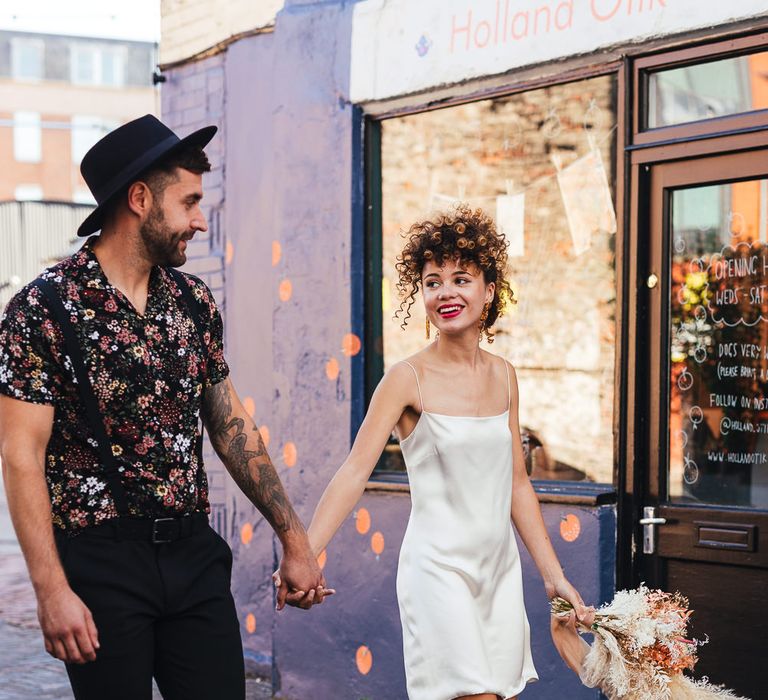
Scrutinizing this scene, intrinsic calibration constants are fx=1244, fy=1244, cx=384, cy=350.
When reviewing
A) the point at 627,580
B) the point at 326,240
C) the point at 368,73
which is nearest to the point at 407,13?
the point at 368,73

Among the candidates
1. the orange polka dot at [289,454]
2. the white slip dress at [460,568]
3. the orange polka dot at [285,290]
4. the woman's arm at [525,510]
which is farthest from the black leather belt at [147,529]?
the orange polka dot at [285,290]

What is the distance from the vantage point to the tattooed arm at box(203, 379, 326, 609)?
11.9 feet

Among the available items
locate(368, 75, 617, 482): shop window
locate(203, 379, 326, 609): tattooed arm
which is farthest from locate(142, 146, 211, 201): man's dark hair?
locate(368, 75, 617, 482): shop window

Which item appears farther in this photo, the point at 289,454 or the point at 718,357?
the point at 289,454

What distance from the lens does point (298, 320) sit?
679cm

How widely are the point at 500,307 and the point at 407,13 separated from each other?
259cm

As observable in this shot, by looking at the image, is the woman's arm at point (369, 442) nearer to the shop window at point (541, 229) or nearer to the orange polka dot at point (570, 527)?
the orange polka dot at point (570, 527)

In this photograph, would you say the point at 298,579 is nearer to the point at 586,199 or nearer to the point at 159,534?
the point at 159,534

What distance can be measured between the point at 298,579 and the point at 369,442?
0.52m

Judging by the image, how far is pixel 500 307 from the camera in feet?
13.7

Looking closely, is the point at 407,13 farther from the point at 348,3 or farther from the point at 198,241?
the point at 198,241

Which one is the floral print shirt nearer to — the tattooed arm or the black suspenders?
the black suspenders

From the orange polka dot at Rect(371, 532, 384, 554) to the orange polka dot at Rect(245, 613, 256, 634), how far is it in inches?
55.5

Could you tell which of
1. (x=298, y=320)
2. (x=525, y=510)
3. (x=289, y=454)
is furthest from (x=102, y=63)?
(x=525, y=510)
